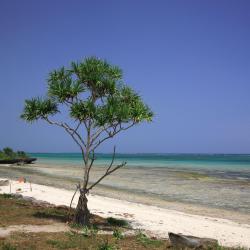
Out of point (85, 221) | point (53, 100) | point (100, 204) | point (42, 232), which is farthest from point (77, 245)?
point (100, 204)

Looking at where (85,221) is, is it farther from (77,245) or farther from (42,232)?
(77,245)

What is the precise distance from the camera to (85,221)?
17.0 meters

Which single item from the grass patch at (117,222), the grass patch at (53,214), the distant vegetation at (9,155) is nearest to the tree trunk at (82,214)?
the grass patch at (53,214)

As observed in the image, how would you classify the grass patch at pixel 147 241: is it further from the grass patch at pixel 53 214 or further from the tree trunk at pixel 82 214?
the grass patch at pixel 53 214

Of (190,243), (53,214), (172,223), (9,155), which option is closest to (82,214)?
(53,214)

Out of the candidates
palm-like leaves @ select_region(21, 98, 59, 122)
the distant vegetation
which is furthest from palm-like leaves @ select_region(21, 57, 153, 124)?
the distant vegetation

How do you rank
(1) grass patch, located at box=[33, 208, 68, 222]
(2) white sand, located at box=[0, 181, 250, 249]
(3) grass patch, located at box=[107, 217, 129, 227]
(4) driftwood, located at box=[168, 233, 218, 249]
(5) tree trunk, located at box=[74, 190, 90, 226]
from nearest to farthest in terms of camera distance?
1. (4) driftwood, located at box=[168, 233, 218, 249]
2. (5) tree trunk, located at box=[74, 190, 90, 226]
3. (2) white sand, located at box=[0, 181, 250, 249]
4. (1) grass patch, located at box=[33, 208, 68, 222]
5. (3) grass patch, located at box=[107, 217, 129, 227]

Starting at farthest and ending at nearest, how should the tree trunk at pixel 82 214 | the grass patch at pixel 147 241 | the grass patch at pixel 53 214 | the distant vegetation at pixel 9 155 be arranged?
the distant vegetation at pixel 9 155 < the grass patch at pixel 53 214 < the tree trunk at pixel 82 214 < the grass patch at pixel 147 241

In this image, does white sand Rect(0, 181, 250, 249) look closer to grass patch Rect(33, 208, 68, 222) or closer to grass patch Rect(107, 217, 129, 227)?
grass patch Rect(107, 217, 129, 227)

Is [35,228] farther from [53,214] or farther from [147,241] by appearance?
[147,241]

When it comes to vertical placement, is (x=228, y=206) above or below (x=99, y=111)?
below

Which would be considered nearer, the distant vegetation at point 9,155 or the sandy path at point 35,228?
the sandy path at point 35,228

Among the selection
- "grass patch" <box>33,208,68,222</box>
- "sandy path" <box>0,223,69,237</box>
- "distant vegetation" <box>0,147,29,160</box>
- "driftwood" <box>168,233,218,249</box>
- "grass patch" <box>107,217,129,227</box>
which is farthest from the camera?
"distant vegetation" <box>0,147,29,160</box>

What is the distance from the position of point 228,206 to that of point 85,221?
14399 mm
